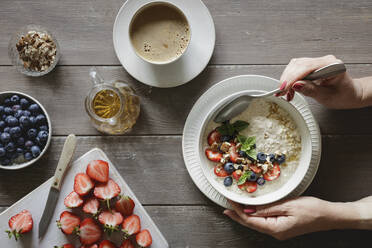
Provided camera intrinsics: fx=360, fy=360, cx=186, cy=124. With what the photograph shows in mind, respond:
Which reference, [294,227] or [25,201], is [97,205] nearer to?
[25,201]

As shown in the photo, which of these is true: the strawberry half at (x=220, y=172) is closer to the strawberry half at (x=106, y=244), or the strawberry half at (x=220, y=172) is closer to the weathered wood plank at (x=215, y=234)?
the weathered wood plank at (x=215, y=234)

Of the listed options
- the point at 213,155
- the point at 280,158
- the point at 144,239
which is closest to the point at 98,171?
the point at 144,239

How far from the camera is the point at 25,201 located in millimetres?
1288

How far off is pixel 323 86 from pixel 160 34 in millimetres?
584

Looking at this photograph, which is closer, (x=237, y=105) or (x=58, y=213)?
(x=237, y=105)

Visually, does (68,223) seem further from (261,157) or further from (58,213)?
(261,157)

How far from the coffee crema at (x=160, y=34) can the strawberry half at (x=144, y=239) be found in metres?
0.60

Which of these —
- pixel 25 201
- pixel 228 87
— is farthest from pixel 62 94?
pixel 228 87

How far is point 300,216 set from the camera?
1.18 meters

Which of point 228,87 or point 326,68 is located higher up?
point 326,68

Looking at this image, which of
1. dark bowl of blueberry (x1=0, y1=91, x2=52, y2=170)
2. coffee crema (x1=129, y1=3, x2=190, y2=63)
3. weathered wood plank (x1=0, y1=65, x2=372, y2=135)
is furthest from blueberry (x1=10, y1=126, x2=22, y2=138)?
coffee crema (x1=129, y1=3, x2=190, y2=63)

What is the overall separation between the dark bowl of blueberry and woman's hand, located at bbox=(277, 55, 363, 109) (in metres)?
0.82

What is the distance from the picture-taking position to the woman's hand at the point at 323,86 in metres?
1.13

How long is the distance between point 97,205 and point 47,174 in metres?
0.23
